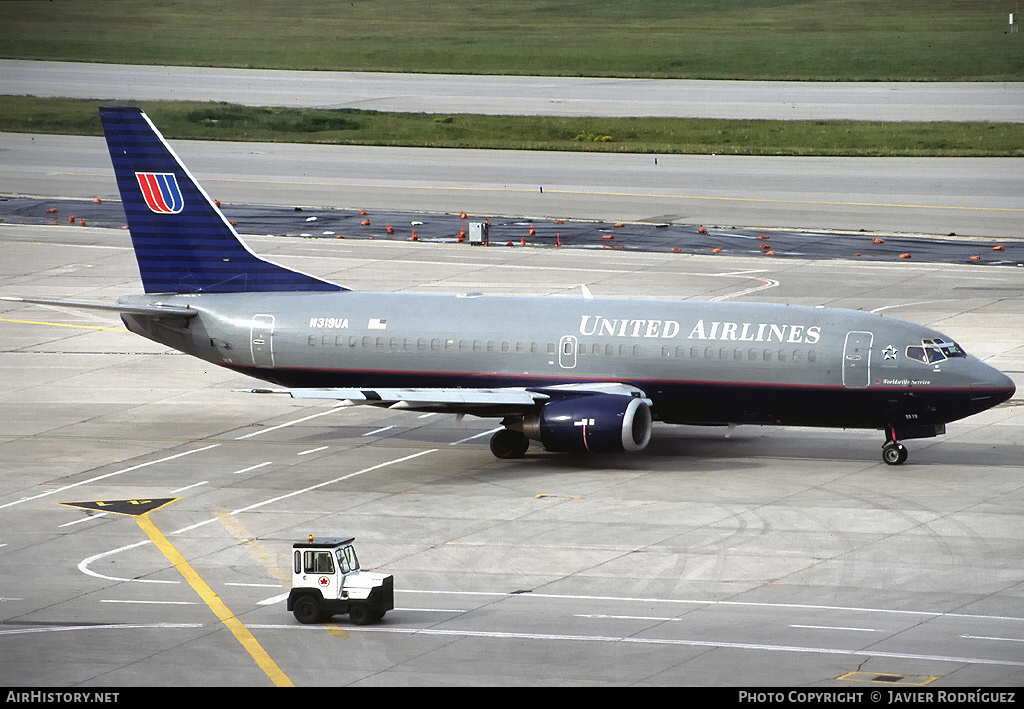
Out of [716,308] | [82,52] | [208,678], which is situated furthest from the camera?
[82,52]

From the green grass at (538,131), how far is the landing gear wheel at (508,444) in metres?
69.0

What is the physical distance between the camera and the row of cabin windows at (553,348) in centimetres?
4797

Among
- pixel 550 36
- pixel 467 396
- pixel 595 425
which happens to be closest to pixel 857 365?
pixel 595 425

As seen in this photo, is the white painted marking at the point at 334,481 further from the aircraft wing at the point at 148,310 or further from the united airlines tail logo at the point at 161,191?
the united airlines tail logo at the point at 161,191

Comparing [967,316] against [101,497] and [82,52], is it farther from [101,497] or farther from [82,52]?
[82,52]

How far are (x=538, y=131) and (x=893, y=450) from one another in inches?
3164

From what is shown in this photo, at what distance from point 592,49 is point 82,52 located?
1946 inches

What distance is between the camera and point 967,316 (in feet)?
228

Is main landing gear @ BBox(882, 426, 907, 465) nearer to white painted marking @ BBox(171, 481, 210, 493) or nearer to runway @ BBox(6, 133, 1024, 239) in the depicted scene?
white painted marking @ BBox(171, 481, 210, 493)

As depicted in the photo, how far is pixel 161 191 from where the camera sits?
5438 centimetres

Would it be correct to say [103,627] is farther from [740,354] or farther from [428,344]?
[740,354]

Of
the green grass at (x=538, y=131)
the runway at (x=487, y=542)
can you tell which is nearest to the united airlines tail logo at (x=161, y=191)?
the runway at (x=487, y=542)

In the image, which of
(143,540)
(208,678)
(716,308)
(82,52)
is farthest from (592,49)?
(208,678)

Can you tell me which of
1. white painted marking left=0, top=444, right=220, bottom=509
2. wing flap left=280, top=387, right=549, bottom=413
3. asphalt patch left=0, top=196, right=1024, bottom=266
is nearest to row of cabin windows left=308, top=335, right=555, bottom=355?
wing flap left=280, top=387, right=549, bottom=413
